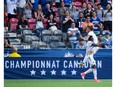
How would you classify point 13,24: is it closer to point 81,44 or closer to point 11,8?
point 11,8

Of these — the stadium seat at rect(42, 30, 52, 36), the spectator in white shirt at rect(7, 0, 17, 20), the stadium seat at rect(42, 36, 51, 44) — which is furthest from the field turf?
the spectator in white shirt at rect(7, 0, 17, 20)

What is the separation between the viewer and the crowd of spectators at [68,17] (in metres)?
6.68

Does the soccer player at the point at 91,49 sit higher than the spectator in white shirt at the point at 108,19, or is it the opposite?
the spectator in white shirt at the point at 108,19

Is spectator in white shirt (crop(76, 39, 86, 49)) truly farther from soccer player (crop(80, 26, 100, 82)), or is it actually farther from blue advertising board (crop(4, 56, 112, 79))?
blue advertising board (crop(4, 56, 112, 79))

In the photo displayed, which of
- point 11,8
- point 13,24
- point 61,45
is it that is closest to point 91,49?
point 61,45

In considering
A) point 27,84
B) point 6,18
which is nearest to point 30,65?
point 27,84

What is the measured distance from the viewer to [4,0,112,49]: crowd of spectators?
6684mm

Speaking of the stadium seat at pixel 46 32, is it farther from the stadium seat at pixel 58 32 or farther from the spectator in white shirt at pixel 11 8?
the spectator in white shirt at pixel 11 8

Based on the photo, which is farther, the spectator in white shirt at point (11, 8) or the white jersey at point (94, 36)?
the white jersey at point (94, 36)

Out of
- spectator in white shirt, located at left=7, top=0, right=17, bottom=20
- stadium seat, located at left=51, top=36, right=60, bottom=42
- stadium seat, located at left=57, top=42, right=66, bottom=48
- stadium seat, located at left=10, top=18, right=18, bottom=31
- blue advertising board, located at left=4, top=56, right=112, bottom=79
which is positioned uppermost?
spectator in white shirt, located at left=7, top=0, right=17, bottom=20

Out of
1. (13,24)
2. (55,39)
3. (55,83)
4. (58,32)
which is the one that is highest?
(13,24)

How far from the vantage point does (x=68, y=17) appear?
672 centimetres

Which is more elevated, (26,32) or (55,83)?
(26,32)

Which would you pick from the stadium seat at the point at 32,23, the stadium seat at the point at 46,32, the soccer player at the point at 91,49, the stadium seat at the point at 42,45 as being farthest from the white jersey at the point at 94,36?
the stadium seat at the point at 32,23
